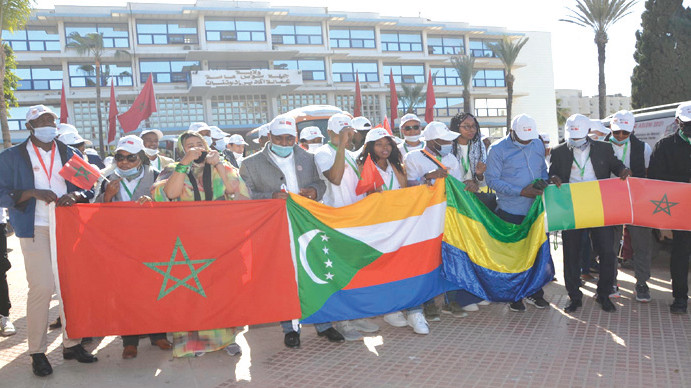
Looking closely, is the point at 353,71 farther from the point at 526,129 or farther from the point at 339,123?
the point at 339,123

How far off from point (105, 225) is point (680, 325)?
16.5 ft

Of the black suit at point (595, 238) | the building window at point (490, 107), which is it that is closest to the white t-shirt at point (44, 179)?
the black suit at point (595, 238)

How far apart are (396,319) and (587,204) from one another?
2259 millimetres

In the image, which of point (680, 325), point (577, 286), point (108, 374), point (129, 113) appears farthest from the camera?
point (129, 113)

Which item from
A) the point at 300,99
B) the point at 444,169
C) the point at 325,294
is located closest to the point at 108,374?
the point at 325,294

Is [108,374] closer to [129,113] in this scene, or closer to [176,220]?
[176,220]

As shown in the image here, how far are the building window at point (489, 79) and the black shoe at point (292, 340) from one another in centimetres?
5064

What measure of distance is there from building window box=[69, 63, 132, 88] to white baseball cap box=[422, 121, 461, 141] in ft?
130

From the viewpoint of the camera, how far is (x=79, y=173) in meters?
4.64

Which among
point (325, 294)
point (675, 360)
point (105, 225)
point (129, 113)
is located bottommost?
point (675, 360)

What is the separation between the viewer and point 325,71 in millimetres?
45594

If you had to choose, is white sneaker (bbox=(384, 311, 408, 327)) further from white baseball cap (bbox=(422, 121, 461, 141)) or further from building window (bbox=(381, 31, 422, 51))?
building window (bbox=(381, 31, 422, 51))

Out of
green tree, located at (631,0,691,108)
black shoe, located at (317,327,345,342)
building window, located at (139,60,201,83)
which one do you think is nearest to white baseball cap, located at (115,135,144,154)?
black shoe, located at (317,327,345,342)

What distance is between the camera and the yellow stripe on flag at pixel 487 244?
5559 mm
